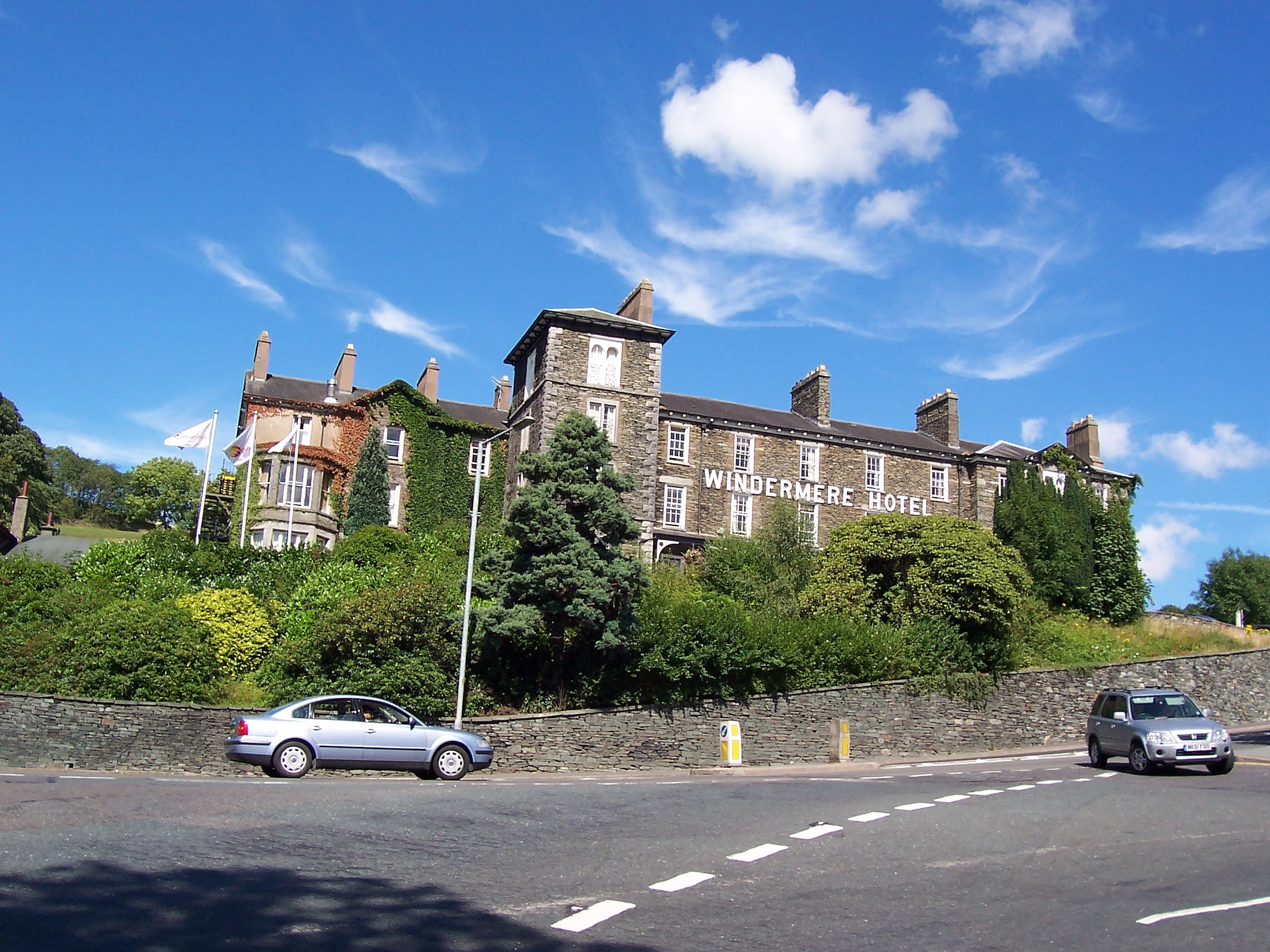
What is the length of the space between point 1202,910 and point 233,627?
25.4 metres

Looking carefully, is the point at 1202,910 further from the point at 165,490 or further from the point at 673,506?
the point at 165,490

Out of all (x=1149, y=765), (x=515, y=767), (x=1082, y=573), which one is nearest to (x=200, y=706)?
(x=515, y=767)

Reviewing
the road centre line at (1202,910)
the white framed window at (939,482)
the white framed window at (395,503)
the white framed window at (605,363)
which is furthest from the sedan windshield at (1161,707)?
the white framed window at (395,503)

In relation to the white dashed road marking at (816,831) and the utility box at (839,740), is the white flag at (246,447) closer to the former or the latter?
the utility box at (839,740)

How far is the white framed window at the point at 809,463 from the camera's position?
48.8 m

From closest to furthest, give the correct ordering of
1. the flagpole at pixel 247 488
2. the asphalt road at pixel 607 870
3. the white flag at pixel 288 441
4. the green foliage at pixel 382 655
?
the asphalt road at pixel 607 870 → the green foliage at pixel 382 655 → the flagpole at pixel 247 488 → the white flag at pixel 288 441

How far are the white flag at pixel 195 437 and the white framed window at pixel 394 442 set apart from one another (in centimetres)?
866

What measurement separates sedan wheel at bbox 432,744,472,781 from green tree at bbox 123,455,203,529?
78403mm

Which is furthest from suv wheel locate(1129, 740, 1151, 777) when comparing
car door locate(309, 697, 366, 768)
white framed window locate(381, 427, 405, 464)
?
white framed window locate(381, 427, 405, 464)

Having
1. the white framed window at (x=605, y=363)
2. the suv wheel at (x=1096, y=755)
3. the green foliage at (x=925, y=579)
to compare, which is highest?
the white framed window at (x=605, y=363)

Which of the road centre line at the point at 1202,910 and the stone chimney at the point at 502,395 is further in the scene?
the stone chimney at the point at 502,395

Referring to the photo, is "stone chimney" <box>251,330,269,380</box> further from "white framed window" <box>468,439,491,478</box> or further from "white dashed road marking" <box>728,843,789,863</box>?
"white dashed road marking" <box>728,843,789,863</box>

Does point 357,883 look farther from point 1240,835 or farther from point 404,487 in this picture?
point 404,487

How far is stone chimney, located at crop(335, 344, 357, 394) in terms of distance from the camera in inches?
1987
